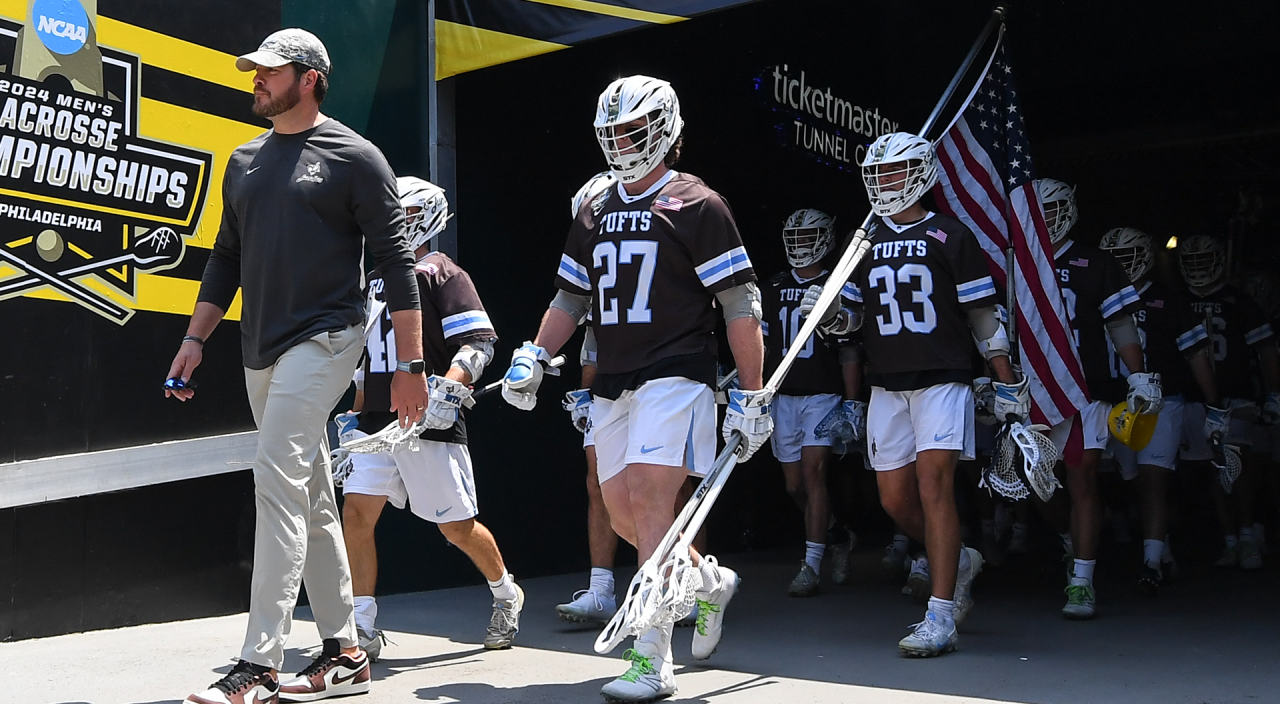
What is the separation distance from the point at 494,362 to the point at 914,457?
120 inches

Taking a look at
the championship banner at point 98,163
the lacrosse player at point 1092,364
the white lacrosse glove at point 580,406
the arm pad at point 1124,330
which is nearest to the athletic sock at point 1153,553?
the lacrosse player at point 1092,364

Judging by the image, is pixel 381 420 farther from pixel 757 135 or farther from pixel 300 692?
pixel 757 135

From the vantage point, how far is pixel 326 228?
431 cm

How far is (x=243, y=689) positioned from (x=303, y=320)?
1217 millimetres

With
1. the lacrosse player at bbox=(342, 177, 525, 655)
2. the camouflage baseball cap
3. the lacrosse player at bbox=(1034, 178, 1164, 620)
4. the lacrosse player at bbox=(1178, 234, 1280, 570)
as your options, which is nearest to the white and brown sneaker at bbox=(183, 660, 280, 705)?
the lacrosse player at bbox=(342, 177, 525, 655)

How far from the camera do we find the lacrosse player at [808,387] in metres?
7.68

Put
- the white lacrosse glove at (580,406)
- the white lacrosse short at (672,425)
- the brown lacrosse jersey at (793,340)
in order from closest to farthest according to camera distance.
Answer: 1. the white lacrosse short at (672,425)
2. the white lacrosse glove at (580,406)
3. the brown lacrosse jersey at (793,340)

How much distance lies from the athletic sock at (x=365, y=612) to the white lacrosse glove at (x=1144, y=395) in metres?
3.99

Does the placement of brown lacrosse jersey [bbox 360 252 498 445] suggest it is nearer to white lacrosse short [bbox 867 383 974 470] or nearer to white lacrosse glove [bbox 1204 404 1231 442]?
white lacrosse short [bbox 867 383 974 470]

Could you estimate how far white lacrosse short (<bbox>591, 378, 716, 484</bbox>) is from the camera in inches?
179

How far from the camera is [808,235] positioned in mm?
8070

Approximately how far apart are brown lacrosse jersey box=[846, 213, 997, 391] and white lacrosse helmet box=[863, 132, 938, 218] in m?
0.14

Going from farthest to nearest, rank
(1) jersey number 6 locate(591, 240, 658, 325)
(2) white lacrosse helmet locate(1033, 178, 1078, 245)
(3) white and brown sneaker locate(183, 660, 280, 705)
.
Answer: (2) white lacrosse helmet locate(1033, 178, 1078, 245)
(1) jersey number 6 locate(591, 240, 658, 325)
(3) white and brown sneaker locate(183, 660, 280, 705)

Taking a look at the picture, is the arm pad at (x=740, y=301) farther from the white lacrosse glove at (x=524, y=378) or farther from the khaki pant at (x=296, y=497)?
the khaki pant at (x=296, y=497)
